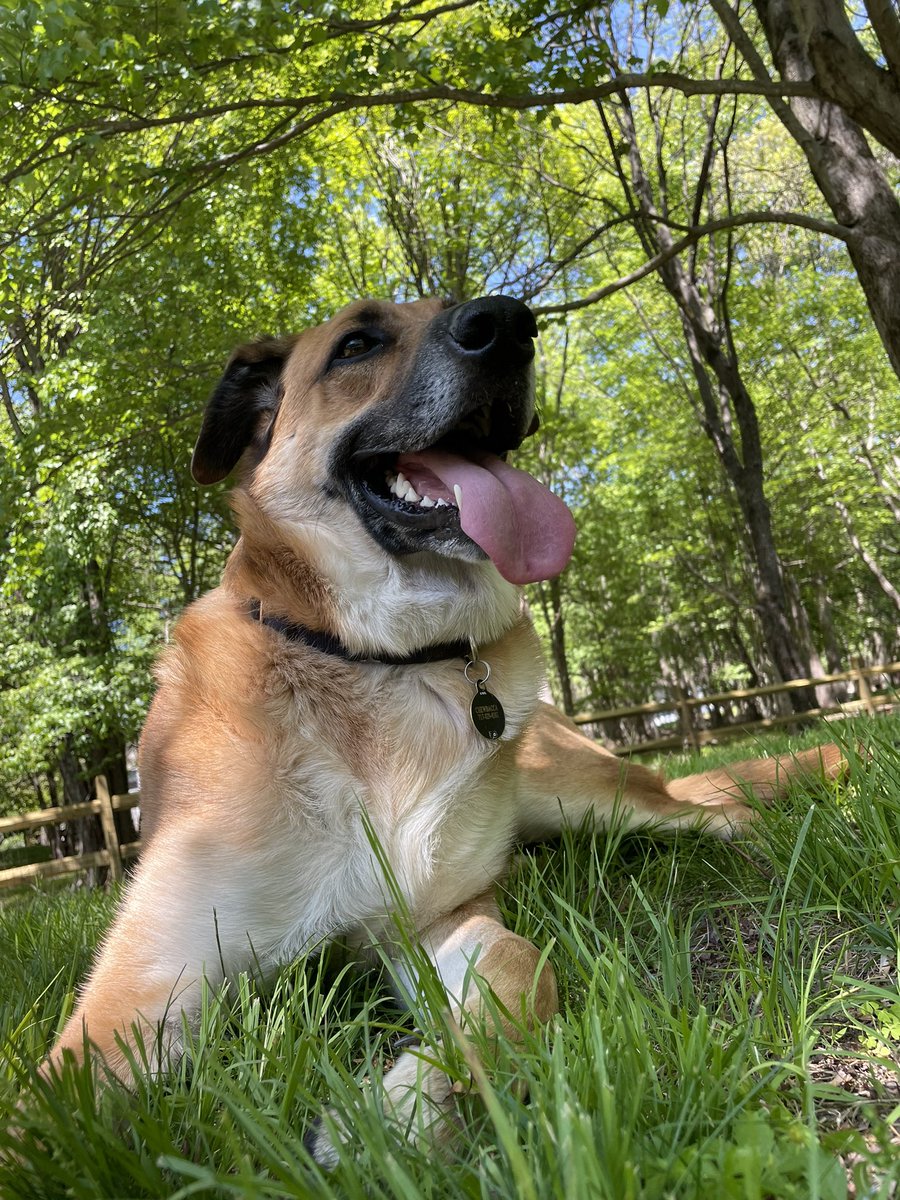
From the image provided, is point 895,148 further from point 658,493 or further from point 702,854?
point 658,493

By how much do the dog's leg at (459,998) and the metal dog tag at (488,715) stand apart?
1.40ft

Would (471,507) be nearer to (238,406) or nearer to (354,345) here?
(354,345)

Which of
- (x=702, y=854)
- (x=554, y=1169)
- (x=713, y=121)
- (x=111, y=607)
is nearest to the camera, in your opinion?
(x=554, y=1169)

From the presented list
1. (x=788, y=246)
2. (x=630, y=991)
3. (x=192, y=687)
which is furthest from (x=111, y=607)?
(x=788, y=246)

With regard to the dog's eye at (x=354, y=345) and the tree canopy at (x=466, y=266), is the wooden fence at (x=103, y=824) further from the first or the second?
the dog's eye at (x=354, y=345)

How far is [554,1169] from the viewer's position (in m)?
0.83

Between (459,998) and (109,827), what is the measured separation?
993cm

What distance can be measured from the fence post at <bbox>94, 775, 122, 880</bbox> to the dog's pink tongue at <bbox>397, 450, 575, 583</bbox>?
9.20 meters

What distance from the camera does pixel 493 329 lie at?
2.34m

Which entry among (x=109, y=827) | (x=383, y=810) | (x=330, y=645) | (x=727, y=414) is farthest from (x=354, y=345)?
(x=727, y=414)

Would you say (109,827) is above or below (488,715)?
below

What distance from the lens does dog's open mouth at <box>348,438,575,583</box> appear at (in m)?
2.19

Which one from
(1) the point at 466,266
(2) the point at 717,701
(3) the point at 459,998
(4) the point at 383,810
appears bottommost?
(2) the point at 717,701

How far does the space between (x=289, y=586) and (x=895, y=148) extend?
11.4 ft
